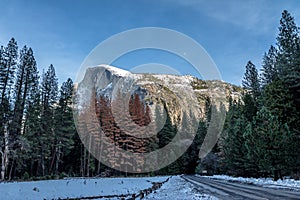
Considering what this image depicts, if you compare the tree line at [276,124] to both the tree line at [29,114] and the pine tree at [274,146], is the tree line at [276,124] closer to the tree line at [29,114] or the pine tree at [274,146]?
the pine tree at [274,146]

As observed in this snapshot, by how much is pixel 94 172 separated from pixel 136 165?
8.30m

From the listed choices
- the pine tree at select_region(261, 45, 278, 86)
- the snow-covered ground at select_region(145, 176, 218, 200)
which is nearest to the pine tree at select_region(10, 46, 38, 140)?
the snow-covered ground at select_region(145, 176, 218, 200)

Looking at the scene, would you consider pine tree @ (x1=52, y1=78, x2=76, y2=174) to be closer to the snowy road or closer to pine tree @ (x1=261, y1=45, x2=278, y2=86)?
the snowy road

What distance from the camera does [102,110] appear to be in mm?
49156

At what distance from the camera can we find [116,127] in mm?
49125

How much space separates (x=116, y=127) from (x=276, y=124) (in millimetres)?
29771

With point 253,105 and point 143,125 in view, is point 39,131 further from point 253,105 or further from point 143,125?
point 253,105

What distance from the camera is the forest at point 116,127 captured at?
26.8 meters

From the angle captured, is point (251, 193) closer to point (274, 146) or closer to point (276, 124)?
point (274, 146)

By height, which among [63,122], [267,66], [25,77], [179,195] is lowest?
[179,195]

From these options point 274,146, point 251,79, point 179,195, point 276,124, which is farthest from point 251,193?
point 251,79

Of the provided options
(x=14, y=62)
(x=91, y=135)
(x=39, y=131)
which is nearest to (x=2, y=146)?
(x=39, y=131)

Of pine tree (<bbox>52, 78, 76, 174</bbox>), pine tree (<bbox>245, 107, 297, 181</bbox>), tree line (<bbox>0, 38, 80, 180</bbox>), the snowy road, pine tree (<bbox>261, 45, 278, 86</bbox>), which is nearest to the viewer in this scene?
the snowy road

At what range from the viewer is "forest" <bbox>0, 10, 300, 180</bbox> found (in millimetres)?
26781
